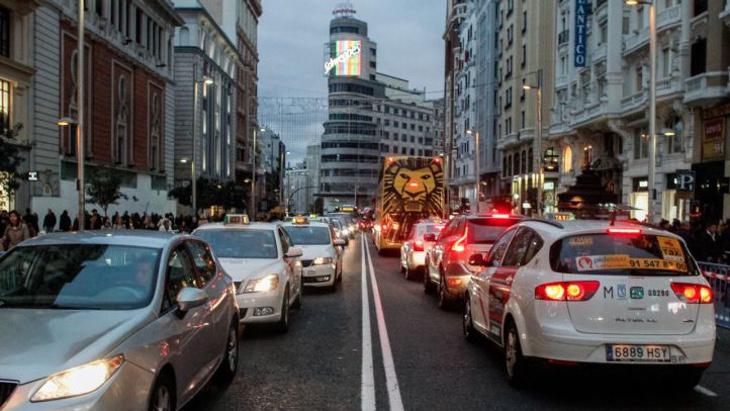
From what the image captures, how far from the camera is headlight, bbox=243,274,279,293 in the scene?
10188 millimetres

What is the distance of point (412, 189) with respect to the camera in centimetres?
3042

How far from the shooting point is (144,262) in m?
5.95

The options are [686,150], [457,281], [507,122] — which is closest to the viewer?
Answer: [457,281]

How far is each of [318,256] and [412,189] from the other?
14.3 m

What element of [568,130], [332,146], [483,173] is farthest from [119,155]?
[332,146]

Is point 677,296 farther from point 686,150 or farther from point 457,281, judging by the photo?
point 686,150

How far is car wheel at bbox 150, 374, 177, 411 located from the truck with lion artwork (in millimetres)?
24959

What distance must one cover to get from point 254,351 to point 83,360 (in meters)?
5.19

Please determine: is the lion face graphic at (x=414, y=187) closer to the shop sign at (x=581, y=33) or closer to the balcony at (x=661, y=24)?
the balcony at (x=661, y=24)

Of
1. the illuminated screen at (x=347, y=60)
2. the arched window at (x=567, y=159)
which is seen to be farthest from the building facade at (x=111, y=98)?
the illuminated screen at (x=347, y=60)

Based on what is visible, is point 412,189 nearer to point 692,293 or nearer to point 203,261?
point 203,261

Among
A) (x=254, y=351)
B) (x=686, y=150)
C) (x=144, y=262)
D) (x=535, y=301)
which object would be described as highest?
(x=686, y=150)

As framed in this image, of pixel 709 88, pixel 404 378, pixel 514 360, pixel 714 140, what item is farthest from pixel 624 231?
pixel 714 140

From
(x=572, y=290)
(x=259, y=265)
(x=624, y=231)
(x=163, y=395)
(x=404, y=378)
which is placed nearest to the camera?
(x=163, y=395)
